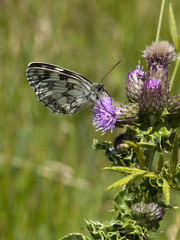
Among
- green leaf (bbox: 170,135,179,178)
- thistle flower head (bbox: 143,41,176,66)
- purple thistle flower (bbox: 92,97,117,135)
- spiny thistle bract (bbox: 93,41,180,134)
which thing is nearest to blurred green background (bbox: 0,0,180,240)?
purple thistle flower (bbox: 92,97,117,135)

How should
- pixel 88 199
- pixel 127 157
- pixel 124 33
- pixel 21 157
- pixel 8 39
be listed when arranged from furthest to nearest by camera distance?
pixel 124 33, pixel 8 39, pixel 21 157, pixel 88 199, pixel 127 157

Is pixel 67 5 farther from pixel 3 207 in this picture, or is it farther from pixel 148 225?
pixel 148 225

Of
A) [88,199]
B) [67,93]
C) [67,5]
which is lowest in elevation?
[88,199]

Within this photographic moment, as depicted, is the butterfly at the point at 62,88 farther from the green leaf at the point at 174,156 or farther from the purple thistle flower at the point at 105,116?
the green leaf at the point at 174,156

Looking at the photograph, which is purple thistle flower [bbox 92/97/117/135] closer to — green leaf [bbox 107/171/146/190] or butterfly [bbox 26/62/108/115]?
butterfly [bbox 26/62/108/115]

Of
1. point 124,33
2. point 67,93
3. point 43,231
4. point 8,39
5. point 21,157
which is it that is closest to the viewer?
point 67,93

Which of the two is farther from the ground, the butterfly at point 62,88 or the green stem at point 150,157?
the butterfly at point 62,88

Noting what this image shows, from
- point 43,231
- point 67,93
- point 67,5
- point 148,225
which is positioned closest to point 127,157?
point 148,225

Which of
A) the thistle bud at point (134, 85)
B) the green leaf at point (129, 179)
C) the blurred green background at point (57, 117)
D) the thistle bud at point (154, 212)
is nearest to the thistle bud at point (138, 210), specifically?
the thistle bud at point (154, 212)
